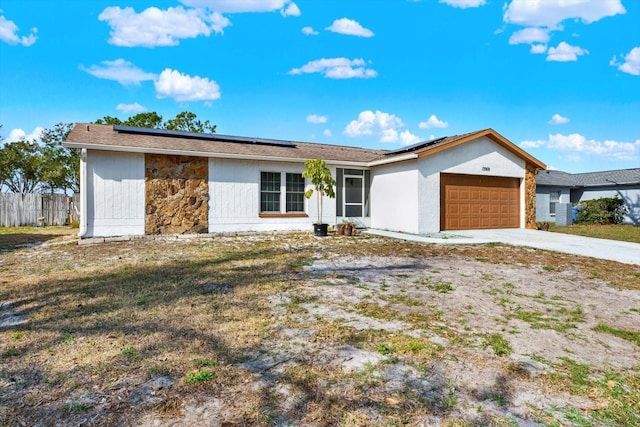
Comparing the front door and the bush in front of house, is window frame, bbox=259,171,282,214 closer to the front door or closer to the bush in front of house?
the front door

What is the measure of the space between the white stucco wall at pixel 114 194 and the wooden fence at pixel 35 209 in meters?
8.26

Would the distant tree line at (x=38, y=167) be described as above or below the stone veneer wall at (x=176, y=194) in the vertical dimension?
above

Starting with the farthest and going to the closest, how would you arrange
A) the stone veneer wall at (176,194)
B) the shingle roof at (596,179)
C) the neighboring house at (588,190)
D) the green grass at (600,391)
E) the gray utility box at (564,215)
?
1. the shingle roof at (596,179)
2. the neighboring house at (588,190)
3. the gray utility box at (564,215)
4. the stone veneer wall at (176,194)
5. the green grass at (600,391)

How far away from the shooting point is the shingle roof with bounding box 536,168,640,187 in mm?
21672

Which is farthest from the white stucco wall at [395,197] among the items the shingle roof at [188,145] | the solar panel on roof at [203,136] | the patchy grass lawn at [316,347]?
the patchy grass lawn at [316,347]

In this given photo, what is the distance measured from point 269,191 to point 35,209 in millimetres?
12104

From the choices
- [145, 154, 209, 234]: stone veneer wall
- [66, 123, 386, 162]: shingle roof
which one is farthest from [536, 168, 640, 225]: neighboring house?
Answer: [145, 154, 209, 234]: stone veneer wall

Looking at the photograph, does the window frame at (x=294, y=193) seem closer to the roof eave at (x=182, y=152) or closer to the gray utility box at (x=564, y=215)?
the roof eave at (x=182, y=152)

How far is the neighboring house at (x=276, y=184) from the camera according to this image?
10945 mm

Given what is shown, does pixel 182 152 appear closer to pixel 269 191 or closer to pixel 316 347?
pixel 269 191

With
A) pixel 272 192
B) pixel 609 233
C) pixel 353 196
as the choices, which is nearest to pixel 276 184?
pixel 272 192

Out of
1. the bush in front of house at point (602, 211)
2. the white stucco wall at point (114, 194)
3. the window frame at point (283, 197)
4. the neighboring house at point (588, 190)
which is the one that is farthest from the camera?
the neighboring house at point (588, 190)

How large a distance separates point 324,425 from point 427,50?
797 inches

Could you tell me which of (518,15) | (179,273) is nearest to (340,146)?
(518,15)
